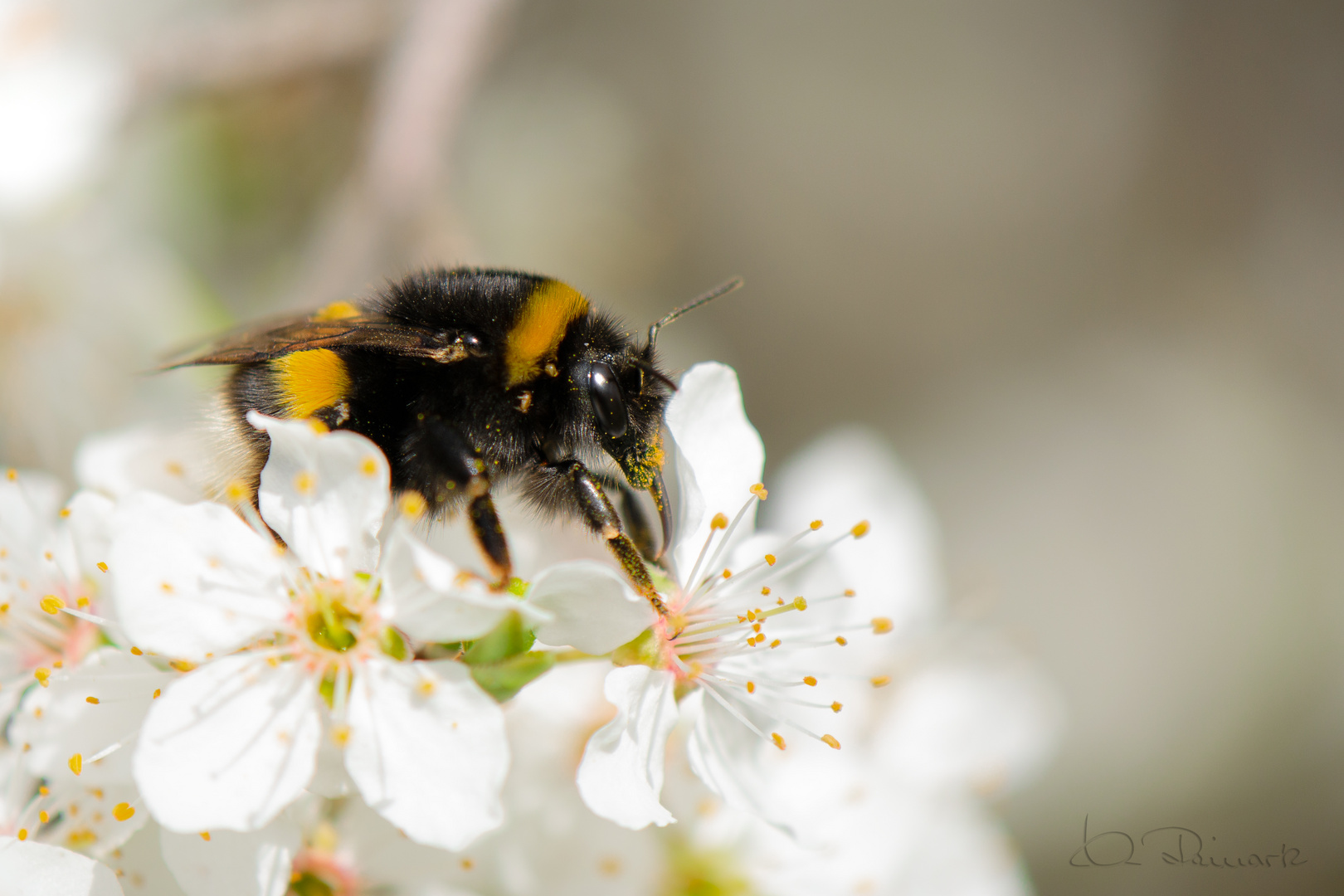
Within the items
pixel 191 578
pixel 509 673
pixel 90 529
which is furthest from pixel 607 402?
pixel 90 529

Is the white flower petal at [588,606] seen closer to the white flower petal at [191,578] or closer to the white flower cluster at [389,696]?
the white flower cluster at [389,696]

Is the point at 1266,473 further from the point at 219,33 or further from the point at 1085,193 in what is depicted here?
the point at 219,33

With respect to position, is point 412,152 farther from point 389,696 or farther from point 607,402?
point 389,696

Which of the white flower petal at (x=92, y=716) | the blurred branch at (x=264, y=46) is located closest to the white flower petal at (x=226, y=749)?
the white flower petal at (x=92, y=716)

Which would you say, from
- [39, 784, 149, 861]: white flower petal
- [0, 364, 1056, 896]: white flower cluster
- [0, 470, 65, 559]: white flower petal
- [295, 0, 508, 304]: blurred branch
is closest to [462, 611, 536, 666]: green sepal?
[0, 364, 1056, 896]: white flower cluster

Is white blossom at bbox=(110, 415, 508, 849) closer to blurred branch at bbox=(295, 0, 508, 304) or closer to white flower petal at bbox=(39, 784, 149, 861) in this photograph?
white flower petal at bbox=(39, 784, 149, 861)

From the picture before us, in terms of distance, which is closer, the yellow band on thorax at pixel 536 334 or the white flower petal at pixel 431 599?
the white flower petal at pixel 431 599
